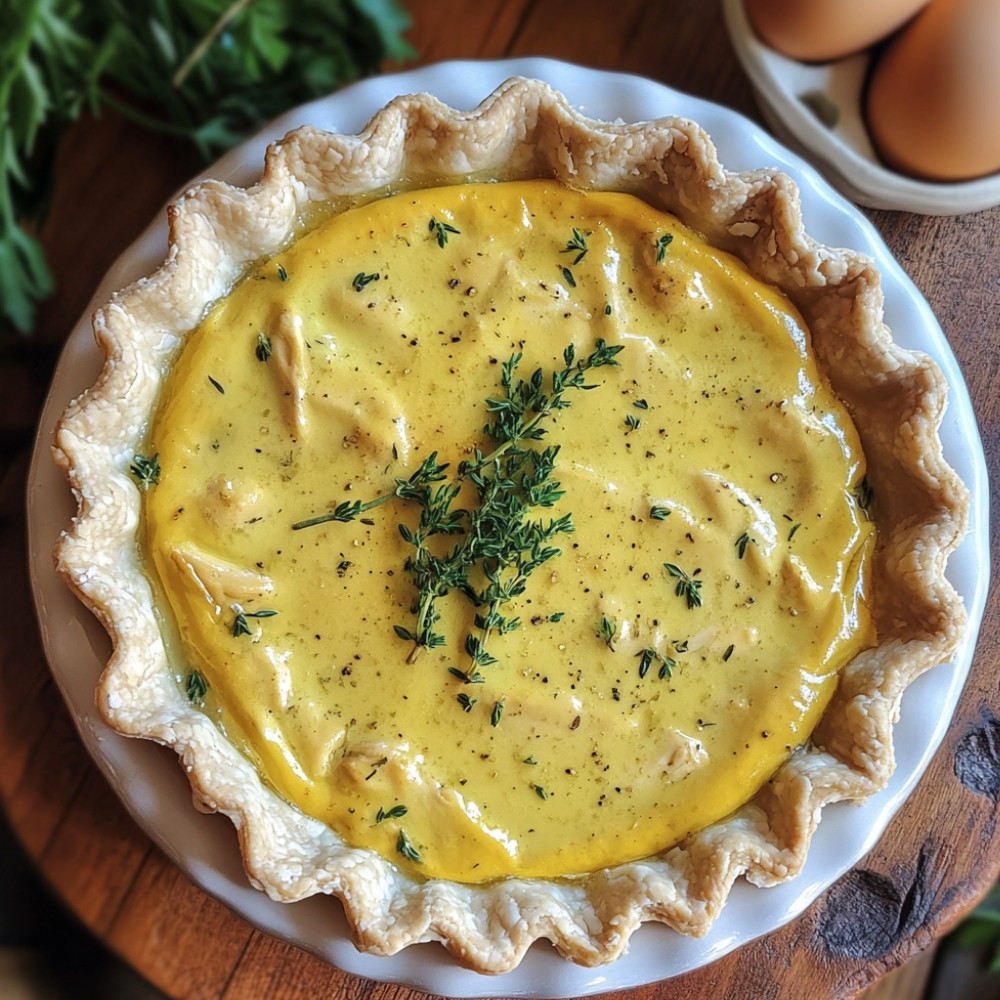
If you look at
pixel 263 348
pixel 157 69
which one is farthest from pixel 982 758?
pixel 157 69

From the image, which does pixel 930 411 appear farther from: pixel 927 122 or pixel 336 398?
pixel 336 398

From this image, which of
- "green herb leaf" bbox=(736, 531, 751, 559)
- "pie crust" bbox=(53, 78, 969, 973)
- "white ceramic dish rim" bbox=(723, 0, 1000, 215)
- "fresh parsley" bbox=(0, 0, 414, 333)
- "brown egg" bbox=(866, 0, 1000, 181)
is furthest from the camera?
"fresh parsley" bbox=(0, 0, 414, 333)

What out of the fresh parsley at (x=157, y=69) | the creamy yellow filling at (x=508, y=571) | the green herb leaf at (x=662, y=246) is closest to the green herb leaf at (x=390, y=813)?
the creamy yellow filling at (x=508, y=571)

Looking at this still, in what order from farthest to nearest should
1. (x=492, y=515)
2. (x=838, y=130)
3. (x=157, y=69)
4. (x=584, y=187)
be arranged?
(x=157, y=69) → (x=838, y=130) → (x=584, y=187) → (x=492, y=515)

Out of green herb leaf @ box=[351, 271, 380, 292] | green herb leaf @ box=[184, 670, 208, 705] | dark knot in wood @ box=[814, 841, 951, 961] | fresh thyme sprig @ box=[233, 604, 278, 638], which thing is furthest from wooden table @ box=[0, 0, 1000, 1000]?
green herb leaf @ box=[351, 271, 380, 292]

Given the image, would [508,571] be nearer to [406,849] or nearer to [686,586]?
[686,586]

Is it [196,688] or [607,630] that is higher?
[607,630]

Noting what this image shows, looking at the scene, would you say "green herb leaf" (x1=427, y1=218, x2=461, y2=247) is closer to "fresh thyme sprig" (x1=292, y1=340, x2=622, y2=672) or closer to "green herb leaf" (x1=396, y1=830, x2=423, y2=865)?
"fresh thyme sprig" (x1=292, y1=340, x2=622, y2=672)
